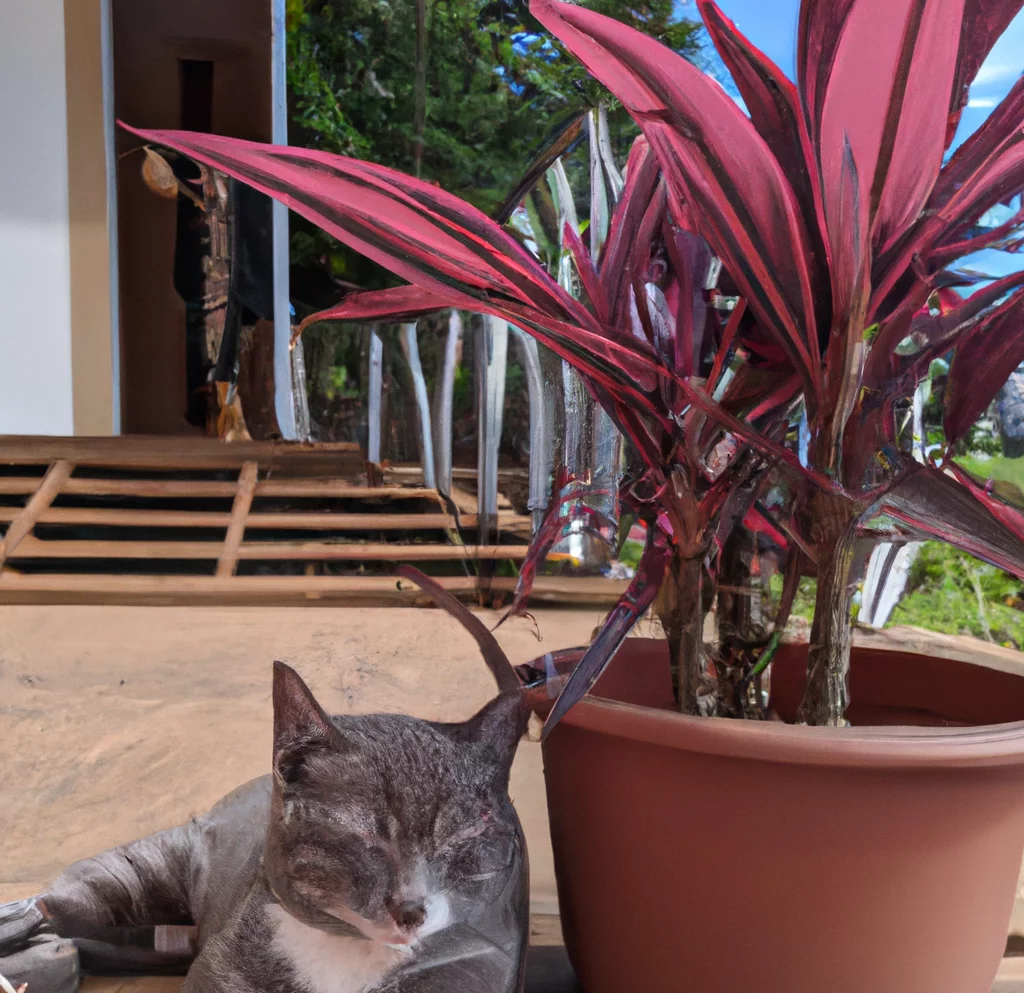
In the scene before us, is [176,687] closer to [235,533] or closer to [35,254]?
[235,533]

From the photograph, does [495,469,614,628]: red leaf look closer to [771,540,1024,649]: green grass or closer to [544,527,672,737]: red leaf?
[544,527,672,737]: red leaf

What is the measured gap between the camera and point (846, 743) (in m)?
0.39

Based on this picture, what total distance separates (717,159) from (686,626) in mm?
259

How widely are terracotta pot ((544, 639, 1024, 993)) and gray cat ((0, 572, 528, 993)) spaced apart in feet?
0.20

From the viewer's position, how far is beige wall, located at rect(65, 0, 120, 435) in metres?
0.75

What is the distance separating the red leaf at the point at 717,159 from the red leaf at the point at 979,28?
0.29 feet

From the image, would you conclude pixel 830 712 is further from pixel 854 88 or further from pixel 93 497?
pixel 93 497

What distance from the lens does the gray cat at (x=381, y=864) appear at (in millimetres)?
374

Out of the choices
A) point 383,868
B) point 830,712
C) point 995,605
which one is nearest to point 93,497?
point 383,868

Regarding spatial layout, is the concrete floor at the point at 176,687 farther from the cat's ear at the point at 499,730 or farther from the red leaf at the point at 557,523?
the cat's ear at the point at 499,730

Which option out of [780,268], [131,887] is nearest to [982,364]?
[780,268]

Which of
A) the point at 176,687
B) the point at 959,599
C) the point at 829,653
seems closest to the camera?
the point at 829,653

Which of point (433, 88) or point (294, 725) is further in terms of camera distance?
point (433, 88)

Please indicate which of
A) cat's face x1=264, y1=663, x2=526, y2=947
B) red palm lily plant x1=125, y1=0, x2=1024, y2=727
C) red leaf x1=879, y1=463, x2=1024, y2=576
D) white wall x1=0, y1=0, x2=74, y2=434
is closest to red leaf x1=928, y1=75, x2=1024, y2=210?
red palm lily plant x1=125, y1=0, x2=1024, y2=727
